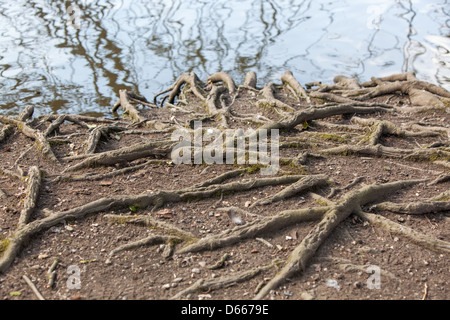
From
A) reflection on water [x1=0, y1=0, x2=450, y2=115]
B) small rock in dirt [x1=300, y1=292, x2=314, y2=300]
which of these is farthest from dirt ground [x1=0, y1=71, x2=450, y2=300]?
reflection on water [x1=0, y1=0, x2=450, y2=115]

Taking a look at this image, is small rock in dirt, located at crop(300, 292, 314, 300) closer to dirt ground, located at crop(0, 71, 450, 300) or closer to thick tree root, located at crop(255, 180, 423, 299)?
dirt ground, located at crop(0, 71, 450, 300)

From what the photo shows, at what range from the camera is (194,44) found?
14281mm

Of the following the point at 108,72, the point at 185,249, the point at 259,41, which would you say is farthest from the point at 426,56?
the point at 185,249

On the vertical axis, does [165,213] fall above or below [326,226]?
below

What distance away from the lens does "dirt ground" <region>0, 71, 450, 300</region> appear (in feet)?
11.5

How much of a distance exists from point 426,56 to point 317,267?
10848mm

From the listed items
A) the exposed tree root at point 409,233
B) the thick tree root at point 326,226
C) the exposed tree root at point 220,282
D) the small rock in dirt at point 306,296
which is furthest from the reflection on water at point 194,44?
the small rock in dirt at point 306,296

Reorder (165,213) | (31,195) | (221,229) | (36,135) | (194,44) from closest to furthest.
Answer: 1. (221,229)
2. (165,213)
3. (31,195)
4. (36,135)
5. (194,44)

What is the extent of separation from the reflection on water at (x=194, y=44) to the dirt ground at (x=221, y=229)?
219 inches

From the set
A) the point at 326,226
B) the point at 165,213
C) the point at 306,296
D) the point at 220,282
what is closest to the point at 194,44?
the point at 165,213

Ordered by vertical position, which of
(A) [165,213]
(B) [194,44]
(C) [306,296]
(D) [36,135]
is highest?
(C) [306,296]

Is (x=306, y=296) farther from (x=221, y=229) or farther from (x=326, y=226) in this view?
(x=221, y=229)

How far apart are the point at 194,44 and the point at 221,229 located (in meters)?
11.1

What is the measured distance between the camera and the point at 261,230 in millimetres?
4051
